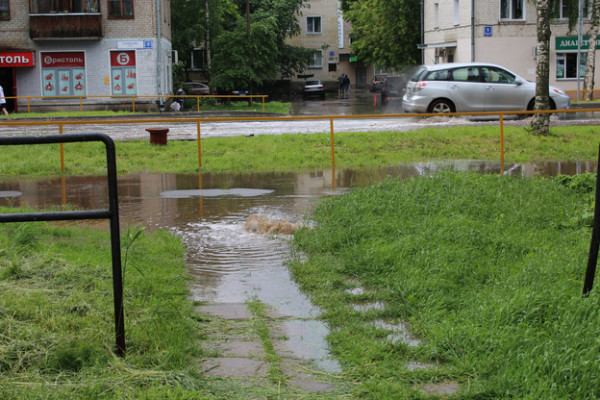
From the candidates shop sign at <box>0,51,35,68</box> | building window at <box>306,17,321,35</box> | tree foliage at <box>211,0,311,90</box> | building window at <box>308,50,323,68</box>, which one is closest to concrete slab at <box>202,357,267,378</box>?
shop sign at <box>0,51,35,68</box>

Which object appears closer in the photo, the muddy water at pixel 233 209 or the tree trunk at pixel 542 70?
the muddy water at pixel 233 209

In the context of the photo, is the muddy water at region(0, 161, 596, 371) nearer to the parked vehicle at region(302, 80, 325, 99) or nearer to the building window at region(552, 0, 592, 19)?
the building window at region(552, 0, 592, 19)

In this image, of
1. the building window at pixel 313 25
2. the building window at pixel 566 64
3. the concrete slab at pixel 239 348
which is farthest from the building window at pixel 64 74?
the concrete slab at pixel 239 348

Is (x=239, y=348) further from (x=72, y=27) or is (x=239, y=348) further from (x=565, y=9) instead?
(x=565, y=9)

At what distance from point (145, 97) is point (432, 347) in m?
36.4

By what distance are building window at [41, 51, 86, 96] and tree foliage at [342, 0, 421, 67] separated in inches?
881

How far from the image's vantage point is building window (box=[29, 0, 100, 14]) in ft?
131

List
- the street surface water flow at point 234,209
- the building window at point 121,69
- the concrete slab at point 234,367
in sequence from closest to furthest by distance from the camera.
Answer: the concrete slab at point 234,367
the street surface water flow at point 234,209
the building window at point 121,69

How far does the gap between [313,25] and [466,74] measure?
51521 mm

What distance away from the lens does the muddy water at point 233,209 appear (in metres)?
6.22

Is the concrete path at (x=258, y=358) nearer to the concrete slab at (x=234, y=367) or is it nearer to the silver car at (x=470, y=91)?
the concrete slab at (x=234, y=367)

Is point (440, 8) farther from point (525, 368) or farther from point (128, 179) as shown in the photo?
point (525, 368)

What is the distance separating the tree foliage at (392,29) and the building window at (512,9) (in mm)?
10897

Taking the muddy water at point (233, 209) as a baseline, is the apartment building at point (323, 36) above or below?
above
